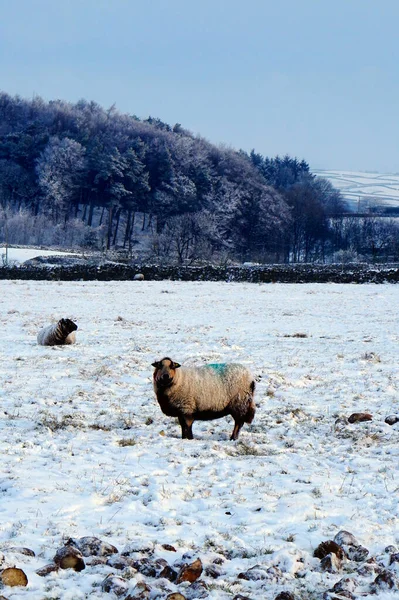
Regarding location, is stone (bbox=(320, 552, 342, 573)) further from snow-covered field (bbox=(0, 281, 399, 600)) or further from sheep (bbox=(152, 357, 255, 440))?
sheep (bbox=(152, 357, 255, 440))

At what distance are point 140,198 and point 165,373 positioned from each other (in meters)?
119

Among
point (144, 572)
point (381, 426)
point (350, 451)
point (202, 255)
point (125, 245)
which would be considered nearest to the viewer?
point (144, 572)

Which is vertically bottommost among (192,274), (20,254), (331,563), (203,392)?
(331,563)

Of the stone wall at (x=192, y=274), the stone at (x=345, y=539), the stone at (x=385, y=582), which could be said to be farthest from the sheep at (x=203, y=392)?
the stone wall at (x=192, y=274)

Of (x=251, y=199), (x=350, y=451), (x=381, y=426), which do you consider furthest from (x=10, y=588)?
(x=251, y=199)

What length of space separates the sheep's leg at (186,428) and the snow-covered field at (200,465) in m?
0.22

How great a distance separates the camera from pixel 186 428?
11.6m

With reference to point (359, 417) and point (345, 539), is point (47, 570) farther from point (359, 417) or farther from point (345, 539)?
point (359, 417)

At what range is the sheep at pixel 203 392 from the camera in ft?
37.8

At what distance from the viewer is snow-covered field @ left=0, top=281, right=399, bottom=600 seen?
6.38 meters

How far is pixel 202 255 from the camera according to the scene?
321ft

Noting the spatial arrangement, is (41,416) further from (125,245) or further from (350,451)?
(125,245)

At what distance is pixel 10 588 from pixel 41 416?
6.81 meters

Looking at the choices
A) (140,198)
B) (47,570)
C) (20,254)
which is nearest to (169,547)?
(47,570)
